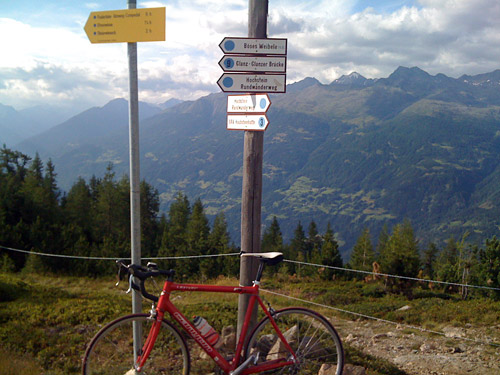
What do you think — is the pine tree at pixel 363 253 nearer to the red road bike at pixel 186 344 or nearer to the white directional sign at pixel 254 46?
the red road bike at pixel 186 344

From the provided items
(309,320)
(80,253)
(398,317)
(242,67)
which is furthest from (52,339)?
(80,253)

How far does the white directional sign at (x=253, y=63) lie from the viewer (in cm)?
404

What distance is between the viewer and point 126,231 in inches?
1818

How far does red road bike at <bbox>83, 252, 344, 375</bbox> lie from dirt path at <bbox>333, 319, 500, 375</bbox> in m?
2.15

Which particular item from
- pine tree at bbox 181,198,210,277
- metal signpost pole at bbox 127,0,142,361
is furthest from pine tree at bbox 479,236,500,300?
pine tree at bbox 181,198,210,277

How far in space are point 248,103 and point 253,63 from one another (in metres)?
0.38

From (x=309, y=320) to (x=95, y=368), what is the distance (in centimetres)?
178

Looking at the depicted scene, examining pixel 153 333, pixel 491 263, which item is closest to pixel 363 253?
pixel 491 263

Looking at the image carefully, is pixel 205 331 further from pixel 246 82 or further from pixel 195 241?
pixel 195 241

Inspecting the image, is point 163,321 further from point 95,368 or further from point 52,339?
point 52,339

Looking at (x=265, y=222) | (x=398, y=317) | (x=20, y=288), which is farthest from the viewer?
(x=265, y=222)

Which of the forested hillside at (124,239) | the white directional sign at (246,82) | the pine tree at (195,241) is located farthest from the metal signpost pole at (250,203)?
the pine tree at (195,241)

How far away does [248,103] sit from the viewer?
163 inches

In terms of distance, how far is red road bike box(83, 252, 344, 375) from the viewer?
10.6 ft
